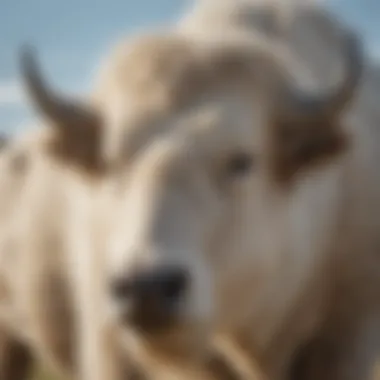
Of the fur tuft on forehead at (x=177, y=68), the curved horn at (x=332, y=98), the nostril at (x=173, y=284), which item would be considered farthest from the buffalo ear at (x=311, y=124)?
the nostril at (x=173, y=284)

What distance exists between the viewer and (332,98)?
21.4ft

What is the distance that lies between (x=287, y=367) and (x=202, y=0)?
1.62 m

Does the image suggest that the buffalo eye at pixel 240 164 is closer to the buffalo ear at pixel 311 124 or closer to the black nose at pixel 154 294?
the buffalo ear at pixel 311 124

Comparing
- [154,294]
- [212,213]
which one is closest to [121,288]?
[154,294]

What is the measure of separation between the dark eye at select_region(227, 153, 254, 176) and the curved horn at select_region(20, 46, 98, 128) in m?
0.56

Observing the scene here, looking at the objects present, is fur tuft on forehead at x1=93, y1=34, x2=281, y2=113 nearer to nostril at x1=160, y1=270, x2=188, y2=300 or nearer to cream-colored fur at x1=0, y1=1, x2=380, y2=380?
cream-colored fur at x1=0, y1=1, x2=380, y2=380

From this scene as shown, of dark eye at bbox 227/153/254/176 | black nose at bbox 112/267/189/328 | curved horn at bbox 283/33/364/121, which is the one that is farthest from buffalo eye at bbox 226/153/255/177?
black nose at bbox 112/267/189/328

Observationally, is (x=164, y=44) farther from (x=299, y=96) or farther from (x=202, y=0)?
(x=202, y=0)

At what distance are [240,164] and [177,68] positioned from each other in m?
0.45

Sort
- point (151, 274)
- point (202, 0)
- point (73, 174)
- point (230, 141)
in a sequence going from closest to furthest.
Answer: point (151, 274) < point (230, 141) < point (73, 174) < point (202, 0)

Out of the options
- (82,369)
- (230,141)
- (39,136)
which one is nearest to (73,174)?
(39,136)

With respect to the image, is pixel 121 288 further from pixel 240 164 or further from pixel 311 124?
pixel 311 124

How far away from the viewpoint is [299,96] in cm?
657

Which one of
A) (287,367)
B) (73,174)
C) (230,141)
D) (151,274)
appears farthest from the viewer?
(287,367)
